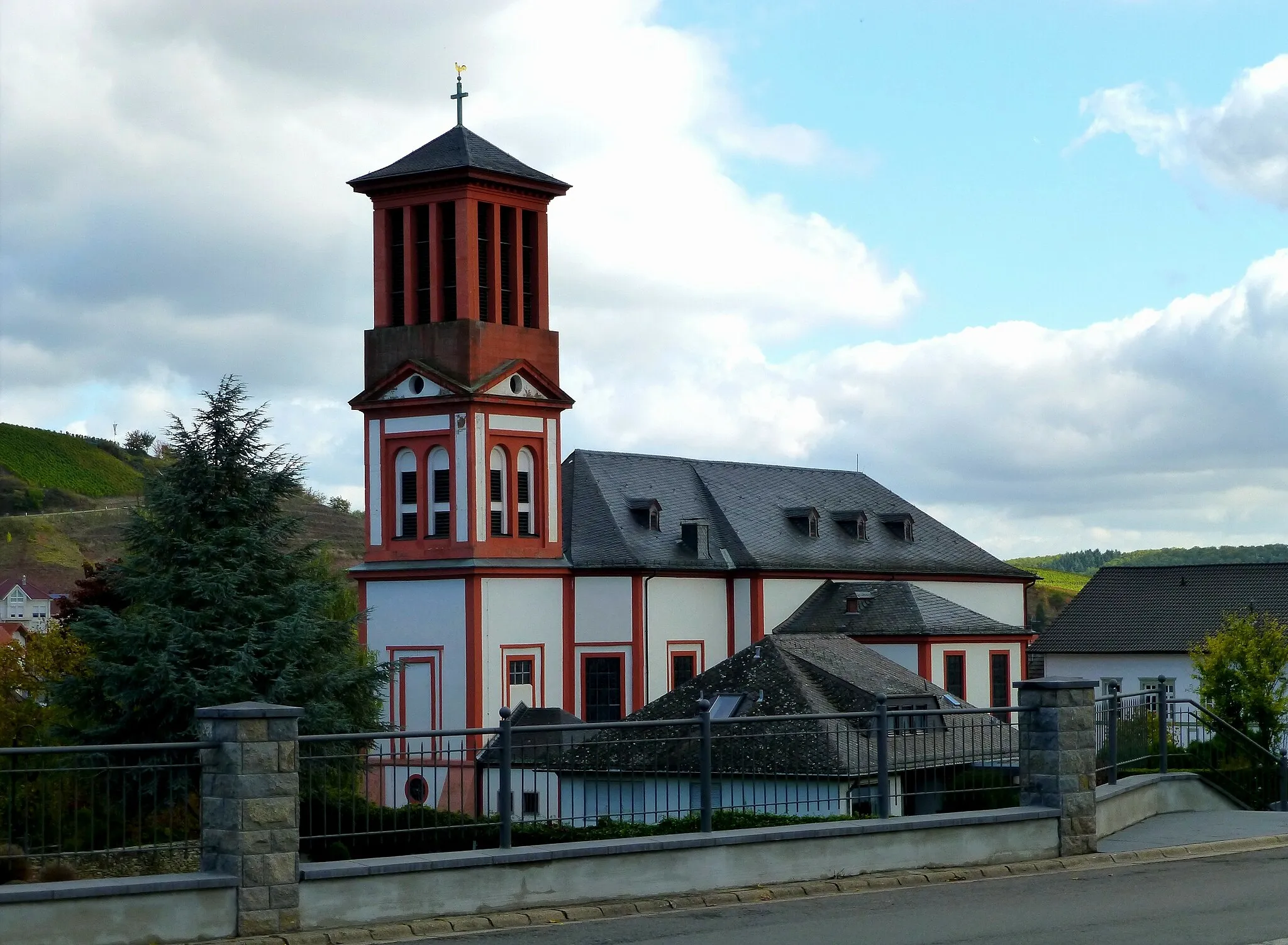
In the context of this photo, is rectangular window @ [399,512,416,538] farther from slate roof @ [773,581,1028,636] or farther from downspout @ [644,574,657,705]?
slate roof @ [773,581,1028,636]

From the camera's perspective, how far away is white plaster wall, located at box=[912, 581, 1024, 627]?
57594 millimetres

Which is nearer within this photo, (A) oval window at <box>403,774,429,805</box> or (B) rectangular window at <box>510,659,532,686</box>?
(A) oval window at <box>403,774,429,805</box>

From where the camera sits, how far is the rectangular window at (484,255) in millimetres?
45812

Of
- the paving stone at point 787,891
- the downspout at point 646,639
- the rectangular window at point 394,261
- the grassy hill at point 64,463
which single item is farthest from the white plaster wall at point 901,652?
the grassy hill at point 64,463

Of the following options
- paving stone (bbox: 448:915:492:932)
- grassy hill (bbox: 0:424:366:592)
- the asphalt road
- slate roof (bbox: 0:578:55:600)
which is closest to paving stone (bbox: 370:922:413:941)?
paving stone (bbox: 448:915:492:932)

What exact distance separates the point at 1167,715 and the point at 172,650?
2001cm

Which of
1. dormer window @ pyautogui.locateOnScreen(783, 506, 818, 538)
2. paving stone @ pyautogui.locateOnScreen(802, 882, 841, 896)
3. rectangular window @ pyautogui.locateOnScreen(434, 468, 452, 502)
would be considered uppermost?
rectangular window @ pyautogui.locateOnScreen(434, 468, 452, 502)

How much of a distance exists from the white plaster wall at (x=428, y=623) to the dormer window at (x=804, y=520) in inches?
575

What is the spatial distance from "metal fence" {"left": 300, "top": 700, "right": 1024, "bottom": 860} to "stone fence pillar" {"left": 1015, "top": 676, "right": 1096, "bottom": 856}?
33 centimetres

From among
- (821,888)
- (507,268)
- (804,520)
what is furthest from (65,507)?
(821,888)

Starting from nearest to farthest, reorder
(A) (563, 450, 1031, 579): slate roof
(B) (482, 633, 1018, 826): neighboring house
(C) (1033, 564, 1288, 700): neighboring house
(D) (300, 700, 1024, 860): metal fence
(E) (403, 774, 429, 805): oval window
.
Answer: (D) (300, 700, 1024, 860): metal fence
(E) (403, 774, 429, 805): oval window
(B) (482, 633, 1018, 826): neighboring house
(A) (563, 450, 1031, 579): slate roof
(C) (1033, 564, 1288, 700): neighboring house

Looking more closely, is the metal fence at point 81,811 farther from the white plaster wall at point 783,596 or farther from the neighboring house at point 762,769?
the white plaster wall at point 783,596

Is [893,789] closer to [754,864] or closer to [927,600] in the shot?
[754,864]

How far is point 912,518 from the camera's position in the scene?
59406 millimetres
